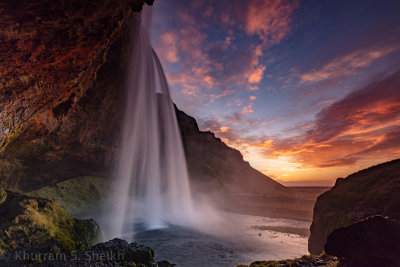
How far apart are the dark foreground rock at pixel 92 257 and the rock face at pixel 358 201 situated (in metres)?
8.83

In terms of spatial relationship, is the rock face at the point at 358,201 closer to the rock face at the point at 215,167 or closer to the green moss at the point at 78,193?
the green moss at the point at 78,193

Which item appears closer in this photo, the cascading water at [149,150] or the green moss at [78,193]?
the cascading water at [149,150]

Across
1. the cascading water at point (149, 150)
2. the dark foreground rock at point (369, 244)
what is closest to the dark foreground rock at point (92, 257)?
the dark foreground rock at point (369, 244)

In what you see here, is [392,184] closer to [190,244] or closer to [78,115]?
[190,244]

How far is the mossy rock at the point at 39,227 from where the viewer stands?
6352 mm

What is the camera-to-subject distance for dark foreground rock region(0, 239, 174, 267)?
541 cm

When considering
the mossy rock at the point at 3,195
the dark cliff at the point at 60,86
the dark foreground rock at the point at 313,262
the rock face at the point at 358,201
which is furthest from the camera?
the mossy rock at the point at 3,195

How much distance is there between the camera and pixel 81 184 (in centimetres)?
3631

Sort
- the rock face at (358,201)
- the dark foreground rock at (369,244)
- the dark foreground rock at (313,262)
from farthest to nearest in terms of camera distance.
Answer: the rock face at (358,201)
the dark foreground rock at (313,262)
the dark foreground rock at (369,244)

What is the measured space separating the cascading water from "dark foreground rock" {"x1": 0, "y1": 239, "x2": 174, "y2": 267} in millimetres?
14154

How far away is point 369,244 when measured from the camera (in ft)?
16.5

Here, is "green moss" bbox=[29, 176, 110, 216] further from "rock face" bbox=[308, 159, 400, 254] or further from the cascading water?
"rock face" bbox=[308, 159, 400, 254]

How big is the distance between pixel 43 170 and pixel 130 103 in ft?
40.0

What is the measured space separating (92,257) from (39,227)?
9.12 ft
